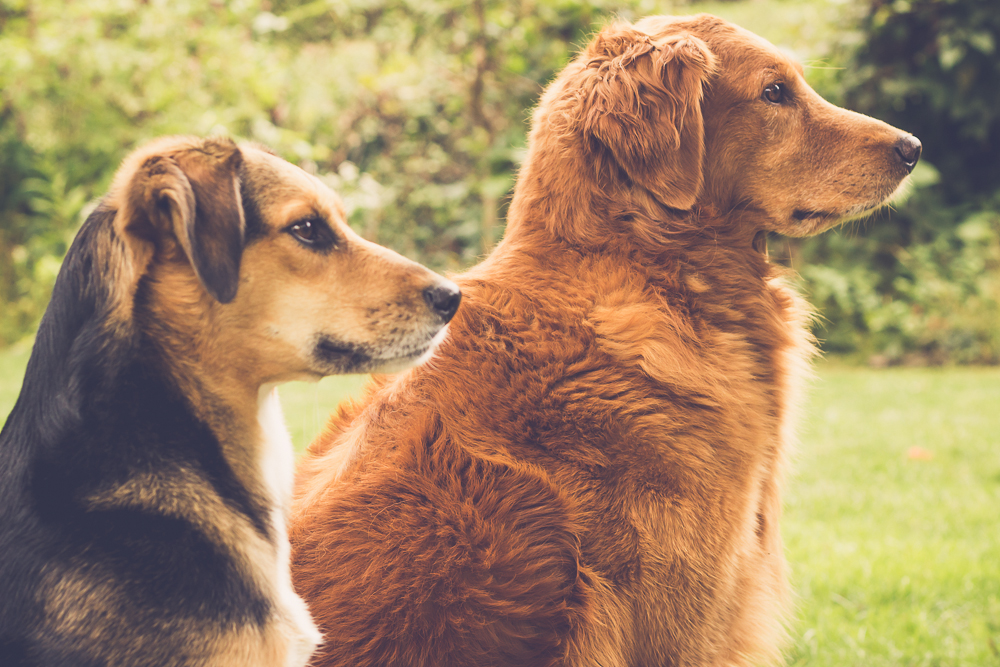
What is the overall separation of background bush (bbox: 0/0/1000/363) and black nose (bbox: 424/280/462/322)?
6.67 m

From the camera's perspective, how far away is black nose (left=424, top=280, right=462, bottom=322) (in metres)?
2.11

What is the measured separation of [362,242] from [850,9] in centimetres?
934

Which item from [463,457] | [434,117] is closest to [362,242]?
[463,457]

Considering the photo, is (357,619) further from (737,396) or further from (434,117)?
(434,117)

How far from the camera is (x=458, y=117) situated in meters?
10.2

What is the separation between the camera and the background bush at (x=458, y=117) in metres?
9.03

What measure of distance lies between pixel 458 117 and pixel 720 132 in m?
8.04

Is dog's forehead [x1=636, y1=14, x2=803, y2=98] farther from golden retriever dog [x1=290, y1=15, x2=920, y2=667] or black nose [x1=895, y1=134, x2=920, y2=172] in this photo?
black nose [x1=895, y1=134, x2=920, y2=172]

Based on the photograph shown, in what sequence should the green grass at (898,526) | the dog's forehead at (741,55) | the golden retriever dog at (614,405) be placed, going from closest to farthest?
the golden retriever dog at (614,405), the dog's forehead at (741,55), the green grass at (898,526)

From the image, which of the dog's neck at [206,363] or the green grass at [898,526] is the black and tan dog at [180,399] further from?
the green grass at [898,526]

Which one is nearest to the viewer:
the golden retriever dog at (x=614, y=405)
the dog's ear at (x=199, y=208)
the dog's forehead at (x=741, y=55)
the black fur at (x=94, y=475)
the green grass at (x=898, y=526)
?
the black fur at (x=94, y=475)

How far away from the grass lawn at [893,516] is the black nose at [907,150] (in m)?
0.74

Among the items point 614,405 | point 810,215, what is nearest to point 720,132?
point 810,215

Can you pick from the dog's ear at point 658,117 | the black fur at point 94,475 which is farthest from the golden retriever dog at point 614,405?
the black fur at point 94,475
